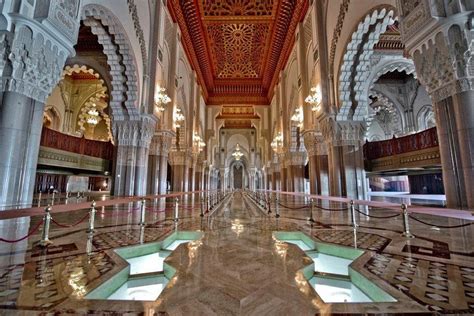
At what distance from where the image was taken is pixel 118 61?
304 inches

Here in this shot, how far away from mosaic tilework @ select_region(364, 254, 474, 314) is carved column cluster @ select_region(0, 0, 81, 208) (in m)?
5.31

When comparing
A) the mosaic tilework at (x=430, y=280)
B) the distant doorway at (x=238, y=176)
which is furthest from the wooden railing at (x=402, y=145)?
the distant doorway at (x=238, y=176)

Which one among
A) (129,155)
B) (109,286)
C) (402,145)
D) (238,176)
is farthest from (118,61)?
(238,176)

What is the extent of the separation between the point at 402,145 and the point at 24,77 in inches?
540

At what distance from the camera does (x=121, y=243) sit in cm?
296

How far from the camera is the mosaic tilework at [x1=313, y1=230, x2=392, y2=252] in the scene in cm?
285

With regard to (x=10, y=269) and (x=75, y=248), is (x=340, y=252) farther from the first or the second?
(x=10, y=269)

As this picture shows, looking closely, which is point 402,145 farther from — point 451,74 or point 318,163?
point 451,74

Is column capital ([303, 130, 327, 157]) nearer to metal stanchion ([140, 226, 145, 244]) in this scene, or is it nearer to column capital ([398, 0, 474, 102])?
column capital ([398, 0, 474, 102])

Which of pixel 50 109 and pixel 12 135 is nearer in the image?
pixel 12 135

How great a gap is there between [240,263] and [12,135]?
4.31 meters

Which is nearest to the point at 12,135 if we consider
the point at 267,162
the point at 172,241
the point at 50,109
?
the point at 172,241

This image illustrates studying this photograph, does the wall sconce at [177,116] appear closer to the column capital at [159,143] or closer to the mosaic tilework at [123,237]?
the column capital at [159,143]

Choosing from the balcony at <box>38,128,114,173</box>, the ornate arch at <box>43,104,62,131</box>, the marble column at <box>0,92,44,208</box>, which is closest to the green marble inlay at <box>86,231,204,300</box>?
the marble column at <box>0,92,44,208</box>
